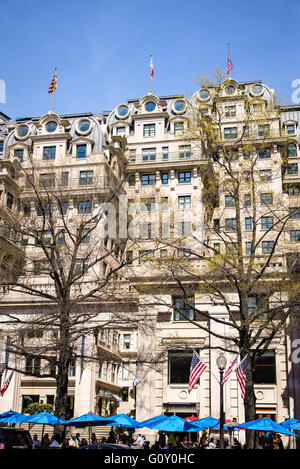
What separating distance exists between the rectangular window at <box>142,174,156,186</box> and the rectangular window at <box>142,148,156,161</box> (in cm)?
216

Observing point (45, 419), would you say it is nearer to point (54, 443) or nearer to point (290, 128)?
point (54, 443)

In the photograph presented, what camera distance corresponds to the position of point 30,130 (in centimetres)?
6919

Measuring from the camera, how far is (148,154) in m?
66.1

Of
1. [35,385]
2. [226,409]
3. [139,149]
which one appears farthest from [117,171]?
[226,409]

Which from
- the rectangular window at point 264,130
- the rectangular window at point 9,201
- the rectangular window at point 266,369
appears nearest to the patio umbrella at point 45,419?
the rectangular window at point 266,369

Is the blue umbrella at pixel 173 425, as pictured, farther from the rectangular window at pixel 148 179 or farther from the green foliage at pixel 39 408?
the rectangular window at pixel 148 179

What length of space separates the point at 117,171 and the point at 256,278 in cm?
4178

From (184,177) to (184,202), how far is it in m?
3.47

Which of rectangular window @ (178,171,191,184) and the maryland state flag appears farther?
the maryland state flag

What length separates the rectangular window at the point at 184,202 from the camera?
204 feet

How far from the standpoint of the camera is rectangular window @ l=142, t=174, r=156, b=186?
65.0 meters

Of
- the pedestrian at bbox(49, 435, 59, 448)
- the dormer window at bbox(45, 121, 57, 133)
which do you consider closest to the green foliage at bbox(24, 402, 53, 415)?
the pedestrian at bbox(49, 435, 59, 448)

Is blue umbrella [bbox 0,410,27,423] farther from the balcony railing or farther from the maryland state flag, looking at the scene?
the maryland state flag
